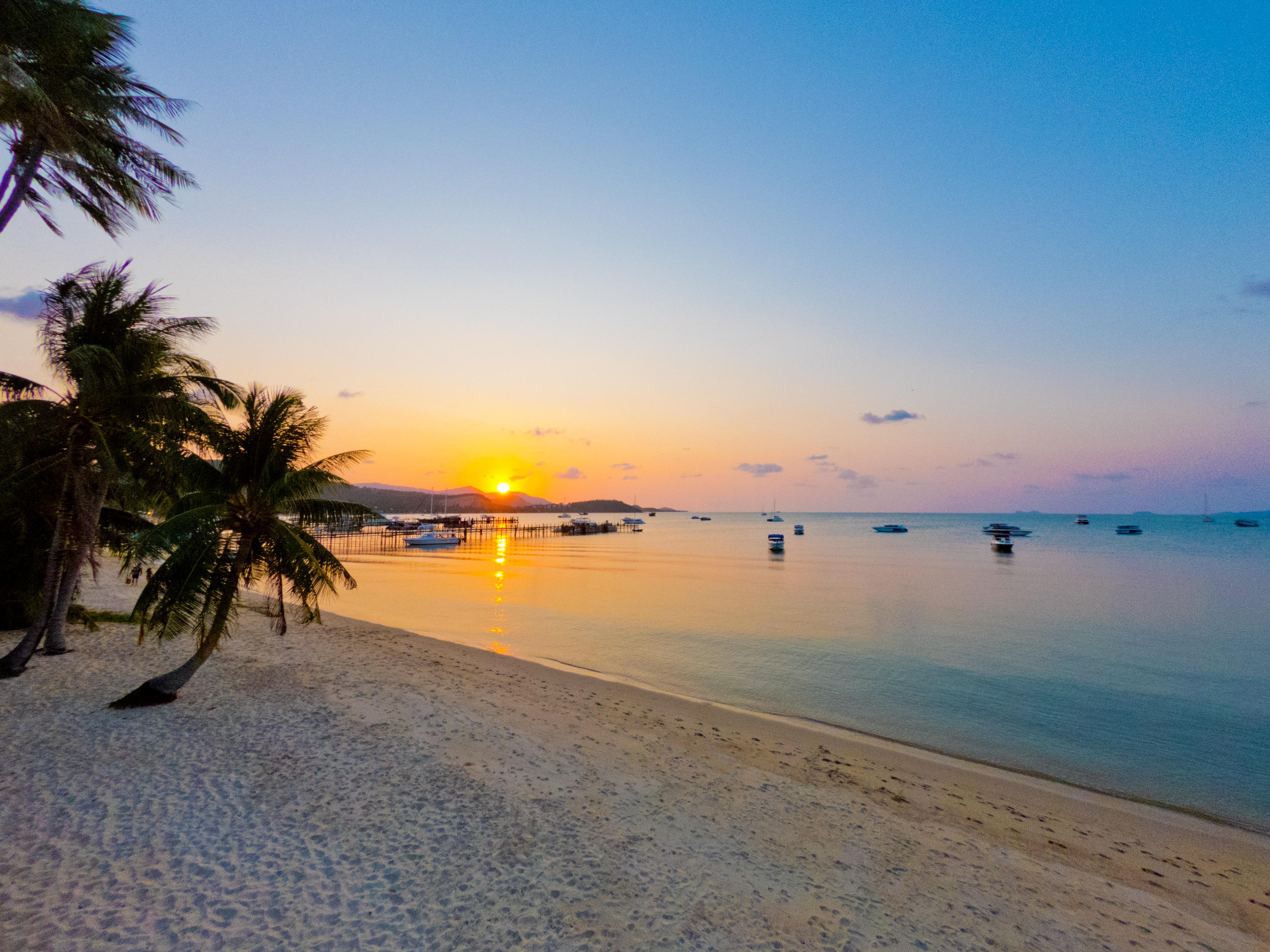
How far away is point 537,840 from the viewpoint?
264 inches

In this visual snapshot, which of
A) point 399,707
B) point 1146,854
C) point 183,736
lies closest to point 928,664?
point 1146,854

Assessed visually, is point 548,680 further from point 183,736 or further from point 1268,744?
point 1268,744

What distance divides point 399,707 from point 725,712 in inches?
269

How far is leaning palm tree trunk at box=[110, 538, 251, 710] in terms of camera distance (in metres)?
10.1

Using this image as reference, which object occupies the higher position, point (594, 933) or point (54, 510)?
point (54, 510)

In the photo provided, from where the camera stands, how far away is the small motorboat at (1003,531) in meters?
93.9

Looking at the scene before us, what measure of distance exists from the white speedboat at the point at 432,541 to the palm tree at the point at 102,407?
2157 inches

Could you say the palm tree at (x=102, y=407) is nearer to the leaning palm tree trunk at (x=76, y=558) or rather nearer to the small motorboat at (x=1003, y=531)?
the leaning palm tree trunk at (x=76, y=558)

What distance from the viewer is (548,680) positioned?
14594 mm

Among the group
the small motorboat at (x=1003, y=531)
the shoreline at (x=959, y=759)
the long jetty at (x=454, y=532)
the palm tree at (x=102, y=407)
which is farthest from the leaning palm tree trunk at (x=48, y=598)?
the small motorboat at (x=1003, y=531)

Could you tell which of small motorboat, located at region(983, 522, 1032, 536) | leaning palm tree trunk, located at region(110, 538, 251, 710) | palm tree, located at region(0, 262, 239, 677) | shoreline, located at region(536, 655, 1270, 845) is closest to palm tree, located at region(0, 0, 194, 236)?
palm tree, located at region(0, 262, 239, 677)

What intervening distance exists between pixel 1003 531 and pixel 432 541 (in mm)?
88963

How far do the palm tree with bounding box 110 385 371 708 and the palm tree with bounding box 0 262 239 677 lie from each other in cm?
84

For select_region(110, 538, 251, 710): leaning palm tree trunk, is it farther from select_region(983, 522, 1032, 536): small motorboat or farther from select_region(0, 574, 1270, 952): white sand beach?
select_region(983, 522, 1032, 536): small motorboat
